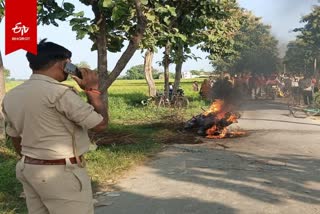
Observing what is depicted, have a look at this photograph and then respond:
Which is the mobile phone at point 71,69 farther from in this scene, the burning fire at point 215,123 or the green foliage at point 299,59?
the green foliage at point 299,59

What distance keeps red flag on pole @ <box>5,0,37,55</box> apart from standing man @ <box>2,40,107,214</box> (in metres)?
4.94

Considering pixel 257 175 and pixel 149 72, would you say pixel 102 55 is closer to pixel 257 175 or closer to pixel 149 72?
pixel 257 175

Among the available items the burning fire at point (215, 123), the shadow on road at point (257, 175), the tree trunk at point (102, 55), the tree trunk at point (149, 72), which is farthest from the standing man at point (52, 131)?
the tree trunk at point (149, 72)

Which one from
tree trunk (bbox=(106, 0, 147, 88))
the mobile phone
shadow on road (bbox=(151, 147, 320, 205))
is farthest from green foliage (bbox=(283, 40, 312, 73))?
the mobile phone

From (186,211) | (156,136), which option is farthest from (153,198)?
(156,136)

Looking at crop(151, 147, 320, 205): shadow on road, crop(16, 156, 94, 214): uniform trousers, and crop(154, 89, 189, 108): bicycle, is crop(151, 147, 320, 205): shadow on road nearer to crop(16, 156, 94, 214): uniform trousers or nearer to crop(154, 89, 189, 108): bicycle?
crop(16, 156, 94, 214): uniform trousers

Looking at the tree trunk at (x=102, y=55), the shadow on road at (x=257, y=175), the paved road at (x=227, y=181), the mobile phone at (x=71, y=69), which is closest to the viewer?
the mobile phone at (x=71, y=69)

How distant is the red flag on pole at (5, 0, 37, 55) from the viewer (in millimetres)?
7862

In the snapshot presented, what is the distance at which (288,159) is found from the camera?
8.66 m

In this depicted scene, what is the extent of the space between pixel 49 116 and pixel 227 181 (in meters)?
4.44

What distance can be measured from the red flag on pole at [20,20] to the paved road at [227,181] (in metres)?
3.11

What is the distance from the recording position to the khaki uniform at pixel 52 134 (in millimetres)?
2922

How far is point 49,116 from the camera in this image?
2.93 m

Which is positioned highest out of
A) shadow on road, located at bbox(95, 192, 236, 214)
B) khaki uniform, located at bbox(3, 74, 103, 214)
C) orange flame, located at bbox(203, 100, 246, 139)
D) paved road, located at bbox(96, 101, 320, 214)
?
khaki uniform, located at bbox(3, 74, 103, 214)
